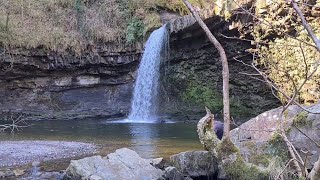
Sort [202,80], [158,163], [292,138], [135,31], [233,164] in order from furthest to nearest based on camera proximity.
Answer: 1. [135,31]
2. [202,80]
3. [158,163]
4. [292,138]
5. [233,164]

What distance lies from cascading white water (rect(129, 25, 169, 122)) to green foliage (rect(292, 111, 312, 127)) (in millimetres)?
11162

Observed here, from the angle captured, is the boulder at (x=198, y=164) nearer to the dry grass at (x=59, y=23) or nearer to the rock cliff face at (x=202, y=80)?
the rock cliff face at (x=202, y=80)

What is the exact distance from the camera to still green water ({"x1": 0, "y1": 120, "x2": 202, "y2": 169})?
10.0m

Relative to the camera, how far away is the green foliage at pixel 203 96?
17594 mm

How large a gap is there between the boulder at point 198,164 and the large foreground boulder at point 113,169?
1.34 ft

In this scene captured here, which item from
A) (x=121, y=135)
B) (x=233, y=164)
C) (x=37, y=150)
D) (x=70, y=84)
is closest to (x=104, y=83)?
(x=70, y=84)

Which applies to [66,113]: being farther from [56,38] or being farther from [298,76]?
[298,76]

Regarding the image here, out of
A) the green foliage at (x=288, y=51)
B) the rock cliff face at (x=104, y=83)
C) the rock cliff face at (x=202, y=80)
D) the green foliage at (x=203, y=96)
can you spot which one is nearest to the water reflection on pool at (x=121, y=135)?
the rock cliff face at (x=104, y=83)

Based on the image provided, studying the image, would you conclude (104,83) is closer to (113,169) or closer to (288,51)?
(288,51)

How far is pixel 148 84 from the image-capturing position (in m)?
18.0

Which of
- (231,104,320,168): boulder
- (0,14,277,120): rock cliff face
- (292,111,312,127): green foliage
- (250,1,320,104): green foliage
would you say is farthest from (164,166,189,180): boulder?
(0,14,277,120): rock cliff face

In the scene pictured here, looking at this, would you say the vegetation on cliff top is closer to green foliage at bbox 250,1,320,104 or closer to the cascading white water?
the cascading white water

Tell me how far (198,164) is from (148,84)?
11325 millimetres

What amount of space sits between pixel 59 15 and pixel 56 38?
6.28 feet
